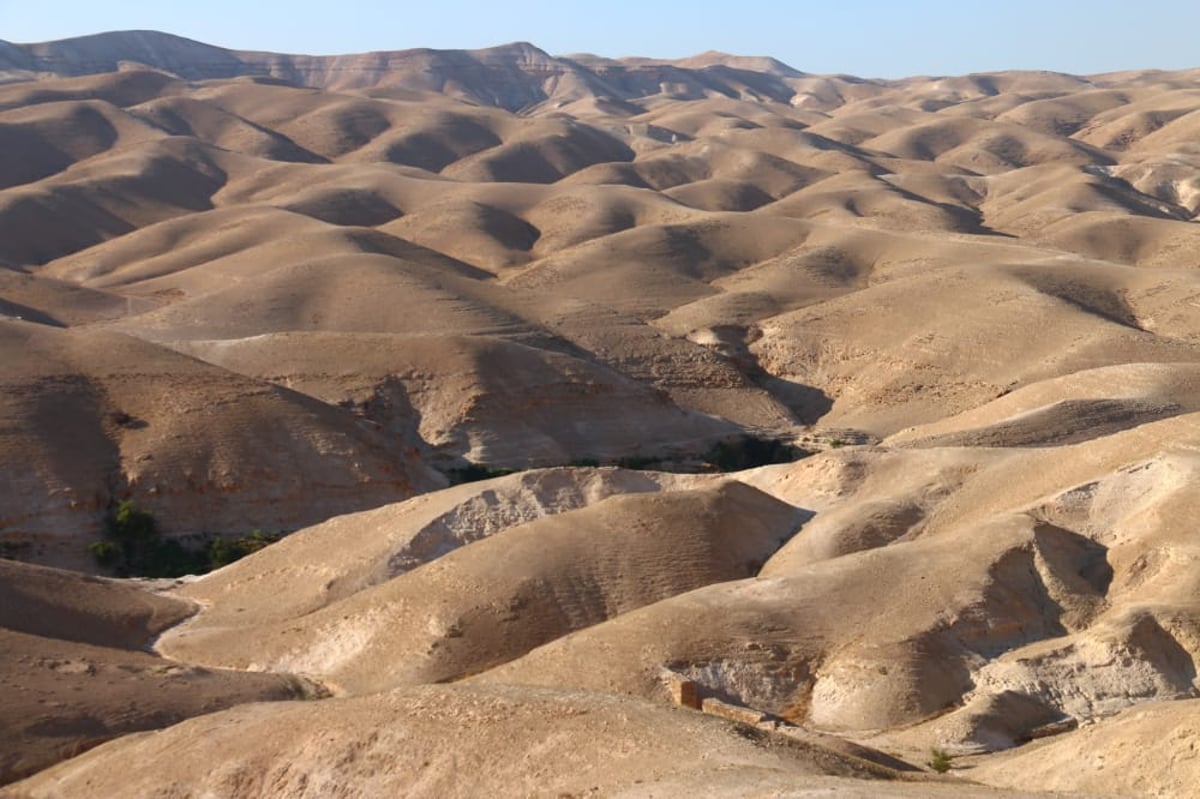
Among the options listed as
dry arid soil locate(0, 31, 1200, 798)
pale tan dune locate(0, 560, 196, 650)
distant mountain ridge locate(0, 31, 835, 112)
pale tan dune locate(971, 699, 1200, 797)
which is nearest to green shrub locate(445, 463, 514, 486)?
dry arid soil locate(0, 31, 1200, 798)

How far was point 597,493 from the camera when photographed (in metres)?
30.3

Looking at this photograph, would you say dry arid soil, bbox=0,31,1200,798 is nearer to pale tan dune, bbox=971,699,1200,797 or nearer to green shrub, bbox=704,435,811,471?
pale tan dune, bbox=971,699,1200,797

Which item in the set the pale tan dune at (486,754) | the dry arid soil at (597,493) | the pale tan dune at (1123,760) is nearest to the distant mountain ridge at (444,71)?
the dry arid soil at (597,493)

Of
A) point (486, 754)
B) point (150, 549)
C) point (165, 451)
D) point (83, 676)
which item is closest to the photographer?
point (486, 754)

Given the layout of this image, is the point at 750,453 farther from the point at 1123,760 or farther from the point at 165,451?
the point at 1123,760

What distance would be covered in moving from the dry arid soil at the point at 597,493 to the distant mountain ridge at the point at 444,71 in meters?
85.3

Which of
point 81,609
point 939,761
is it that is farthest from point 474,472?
point 939,761

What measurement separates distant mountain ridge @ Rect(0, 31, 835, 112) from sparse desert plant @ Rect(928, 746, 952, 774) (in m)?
152

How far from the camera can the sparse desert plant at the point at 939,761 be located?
1789 centimetres

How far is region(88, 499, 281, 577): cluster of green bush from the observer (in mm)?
33375

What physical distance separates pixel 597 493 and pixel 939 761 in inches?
517

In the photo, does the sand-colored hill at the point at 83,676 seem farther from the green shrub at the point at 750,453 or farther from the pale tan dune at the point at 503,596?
the green shrub at the point at 750,453

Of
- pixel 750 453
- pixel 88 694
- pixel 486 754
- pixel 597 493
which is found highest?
pixel 486 754

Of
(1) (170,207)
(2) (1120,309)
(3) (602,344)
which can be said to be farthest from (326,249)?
(2) (1120,309)
